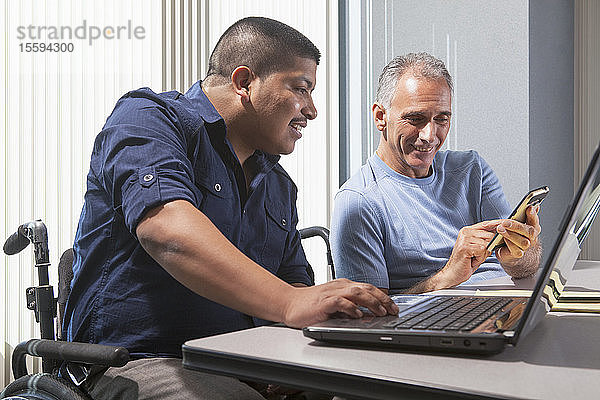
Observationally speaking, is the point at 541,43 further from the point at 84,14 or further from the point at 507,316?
the point at 507,316

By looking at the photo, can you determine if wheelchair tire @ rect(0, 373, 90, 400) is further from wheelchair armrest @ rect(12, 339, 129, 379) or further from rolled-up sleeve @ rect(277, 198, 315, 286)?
rolled-up sleeve @ rect(277, 198, 315, 286)

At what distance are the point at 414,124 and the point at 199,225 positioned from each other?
119 cm

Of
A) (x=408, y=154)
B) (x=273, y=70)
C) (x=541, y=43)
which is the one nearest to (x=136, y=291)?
(x=273, y=70)

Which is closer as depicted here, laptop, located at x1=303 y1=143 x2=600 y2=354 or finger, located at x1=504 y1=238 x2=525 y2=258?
laptop, located at x1=303 y1=143 x2=600 y2=354

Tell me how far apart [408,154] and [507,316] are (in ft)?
3.94

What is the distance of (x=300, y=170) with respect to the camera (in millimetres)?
3906

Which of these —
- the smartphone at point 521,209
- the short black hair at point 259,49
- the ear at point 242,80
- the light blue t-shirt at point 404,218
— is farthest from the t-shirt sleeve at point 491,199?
the ear at point 242,80

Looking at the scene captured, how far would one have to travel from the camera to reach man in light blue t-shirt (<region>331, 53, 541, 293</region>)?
71.4 inches

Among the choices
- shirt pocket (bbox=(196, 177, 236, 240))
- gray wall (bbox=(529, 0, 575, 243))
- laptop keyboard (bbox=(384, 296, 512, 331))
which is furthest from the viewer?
gray wall (bbox=(529, 0, 575, 243))

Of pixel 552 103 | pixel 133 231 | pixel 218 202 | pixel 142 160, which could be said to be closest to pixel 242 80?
pixel 218 202

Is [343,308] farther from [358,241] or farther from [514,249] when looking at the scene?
[358,241]

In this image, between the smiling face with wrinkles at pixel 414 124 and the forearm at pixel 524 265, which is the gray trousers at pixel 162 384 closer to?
the forearm at pixel 524 265

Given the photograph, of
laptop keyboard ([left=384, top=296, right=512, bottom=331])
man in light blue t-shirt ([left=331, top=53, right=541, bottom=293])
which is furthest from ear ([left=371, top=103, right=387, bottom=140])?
laptop keyboard ([left=384, top=296, right=512, bottom=331])

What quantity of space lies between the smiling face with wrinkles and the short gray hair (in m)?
0.01
